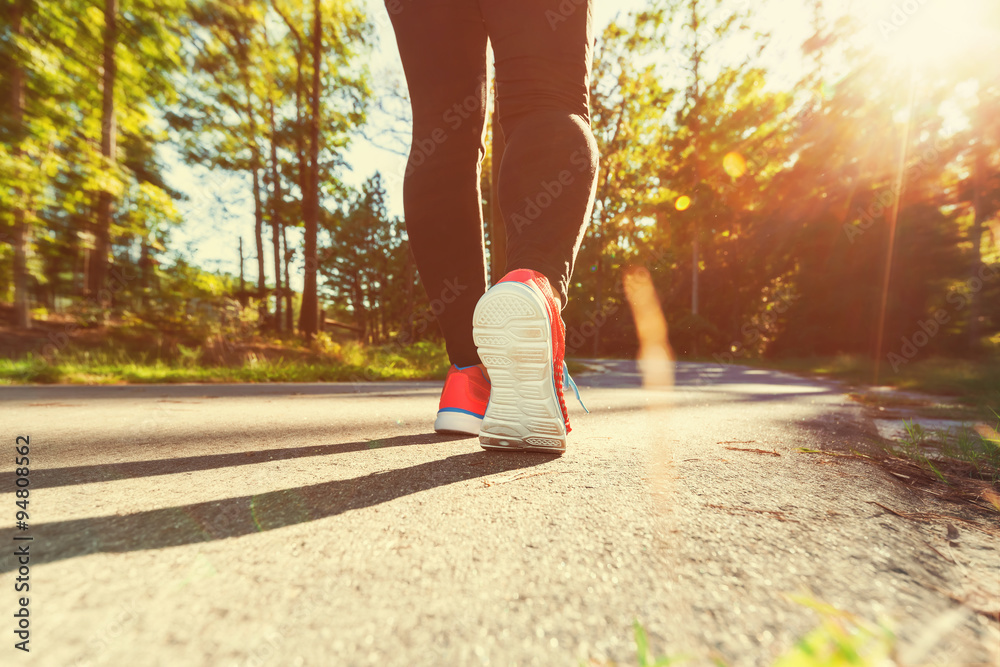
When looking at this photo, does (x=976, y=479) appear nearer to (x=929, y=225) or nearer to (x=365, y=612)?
(x=365, y=612)

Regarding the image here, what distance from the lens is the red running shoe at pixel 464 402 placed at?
1.37 m

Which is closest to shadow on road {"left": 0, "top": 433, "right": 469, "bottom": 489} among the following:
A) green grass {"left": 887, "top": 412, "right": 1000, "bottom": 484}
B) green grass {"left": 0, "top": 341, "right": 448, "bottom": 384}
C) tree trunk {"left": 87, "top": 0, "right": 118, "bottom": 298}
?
green grass {"left": 887, "top": 412, "right": 1000, "bottom": 484}

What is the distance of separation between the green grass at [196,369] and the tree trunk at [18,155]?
2.19m

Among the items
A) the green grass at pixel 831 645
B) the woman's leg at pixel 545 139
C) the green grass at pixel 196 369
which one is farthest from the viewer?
the green grass at pixel 196 369

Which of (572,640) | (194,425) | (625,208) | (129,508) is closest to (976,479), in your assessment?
(572,640)

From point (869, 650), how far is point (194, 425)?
175 centimetres

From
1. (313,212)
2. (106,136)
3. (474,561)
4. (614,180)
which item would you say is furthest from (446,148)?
(614,180)

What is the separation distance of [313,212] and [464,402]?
1040 centimetres

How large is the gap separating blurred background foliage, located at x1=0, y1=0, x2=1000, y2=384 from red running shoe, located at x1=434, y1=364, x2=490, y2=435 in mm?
6263

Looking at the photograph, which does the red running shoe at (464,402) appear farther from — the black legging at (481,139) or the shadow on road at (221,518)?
the shadow on road at (221,518)

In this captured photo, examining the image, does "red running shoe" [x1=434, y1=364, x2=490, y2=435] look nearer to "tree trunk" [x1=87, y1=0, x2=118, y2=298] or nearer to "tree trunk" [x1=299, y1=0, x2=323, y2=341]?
"tree trunk" [x1=87, y1=0, x2=118, y2=298]

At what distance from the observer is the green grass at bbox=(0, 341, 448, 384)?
413 centimetres

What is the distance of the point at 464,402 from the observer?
1385 mm

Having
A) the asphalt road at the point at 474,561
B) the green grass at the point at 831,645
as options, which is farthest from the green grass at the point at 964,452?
the green grass at the point at 831,645
